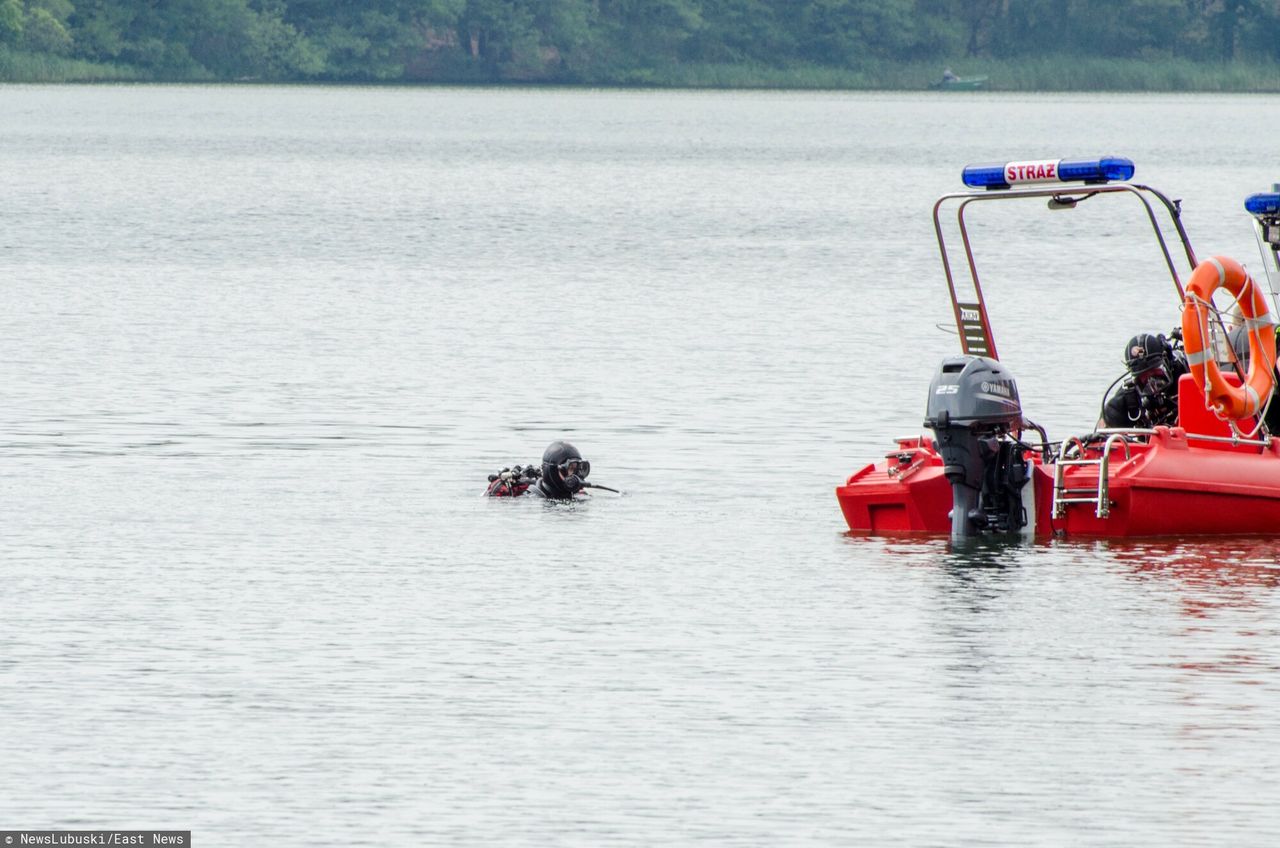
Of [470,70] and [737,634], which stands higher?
[470,70]

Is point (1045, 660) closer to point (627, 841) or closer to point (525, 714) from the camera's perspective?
point (525, 714)

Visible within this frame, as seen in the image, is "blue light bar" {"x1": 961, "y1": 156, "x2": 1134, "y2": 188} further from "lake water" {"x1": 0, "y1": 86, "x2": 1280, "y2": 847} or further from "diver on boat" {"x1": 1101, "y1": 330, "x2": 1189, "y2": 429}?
"lake water" {"x1": 0, "y1": 86, "x2": 1280, "y2": 847}

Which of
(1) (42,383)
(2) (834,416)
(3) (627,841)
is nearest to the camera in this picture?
(3) (627,841)

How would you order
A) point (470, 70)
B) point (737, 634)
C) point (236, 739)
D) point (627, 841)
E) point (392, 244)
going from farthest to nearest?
point (470, 70)
point (392, 244)
point (737, 634)
point (236, 739)
point (627, 841)

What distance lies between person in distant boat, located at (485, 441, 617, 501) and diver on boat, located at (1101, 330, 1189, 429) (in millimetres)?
3640

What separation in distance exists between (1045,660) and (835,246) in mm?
40400

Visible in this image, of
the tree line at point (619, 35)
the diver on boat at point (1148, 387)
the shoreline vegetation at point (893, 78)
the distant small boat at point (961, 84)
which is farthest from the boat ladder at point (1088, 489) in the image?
the distant small boat at point (961, 84)

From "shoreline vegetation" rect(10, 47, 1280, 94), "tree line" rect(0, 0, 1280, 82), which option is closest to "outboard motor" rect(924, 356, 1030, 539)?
"tree line" rect(0, 0, 1280, 82)

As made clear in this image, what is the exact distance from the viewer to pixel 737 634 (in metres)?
14.2

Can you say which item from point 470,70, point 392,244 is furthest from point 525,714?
point 470,70

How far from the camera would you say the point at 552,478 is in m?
18.8

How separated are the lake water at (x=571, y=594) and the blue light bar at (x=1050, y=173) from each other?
2.24 meters

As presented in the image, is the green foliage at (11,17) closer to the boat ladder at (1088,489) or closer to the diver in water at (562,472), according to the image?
the diver in water at (562,472)

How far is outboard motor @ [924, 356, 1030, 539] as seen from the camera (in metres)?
16.0
